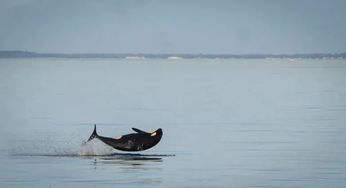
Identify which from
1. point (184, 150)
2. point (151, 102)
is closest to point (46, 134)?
point (184, 150)

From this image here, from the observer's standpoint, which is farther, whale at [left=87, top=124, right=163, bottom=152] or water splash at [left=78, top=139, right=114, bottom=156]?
water splash at [left=78, top=139, right=114, bottom=156]

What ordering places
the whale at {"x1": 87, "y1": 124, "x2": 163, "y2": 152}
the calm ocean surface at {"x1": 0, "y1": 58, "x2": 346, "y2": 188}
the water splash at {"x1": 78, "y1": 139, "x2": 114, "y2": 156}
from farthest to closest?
the water splash at {"x1": 78, "y1": 139, "x2": 114, "y2": 156}
the whale at {"x1": 87, "y1": 124, "x2": 163, "y2": 152}
the calm ocean surface at {"x1": 0, "y1": 58, "x2": 346, "y2": 188}

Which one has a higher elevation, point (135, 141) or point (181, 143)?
point (181, 143)

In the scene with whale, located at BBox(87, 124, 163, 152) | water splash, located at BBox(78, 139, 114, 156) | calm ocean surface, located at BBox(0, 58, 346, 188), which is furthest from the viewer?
water splash, located at BBox(78, 139, 114, 156)

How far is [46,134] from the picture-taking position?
176ft

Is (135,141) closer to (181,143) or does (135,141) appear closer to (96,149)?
(96,149)

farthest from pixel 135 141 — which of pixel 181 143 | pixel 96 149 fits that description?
pixel 181 143

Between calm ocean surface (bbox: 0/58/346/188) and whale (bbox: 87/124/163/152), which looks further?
whale (bbox: 87/124/163/152)

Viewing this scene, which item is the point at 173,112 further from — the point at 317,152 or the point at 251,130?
the point at 317,152

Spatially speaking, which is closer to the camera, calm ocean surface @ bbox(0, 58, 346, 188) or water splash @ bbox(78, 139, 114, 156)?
calm ocean surface @ bbox(0, 58, 346, 188)

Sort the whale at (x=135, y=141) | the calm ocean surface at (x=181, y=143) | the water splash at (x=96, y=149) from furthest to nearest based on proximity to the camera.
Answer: the water splash at (x=96, y=149)
the whale at (x=135, y=141)
the calm ocean surface at (x=181, y=143)

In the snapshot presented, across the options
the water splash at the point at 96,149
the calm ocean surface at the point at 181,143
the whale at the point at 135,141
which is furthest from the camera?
the water splash at the point at 96,149

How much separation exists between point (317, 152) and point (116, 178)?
1033 centimetres

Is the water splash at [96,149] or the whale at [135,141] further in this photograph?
the water splash at [96,149]
